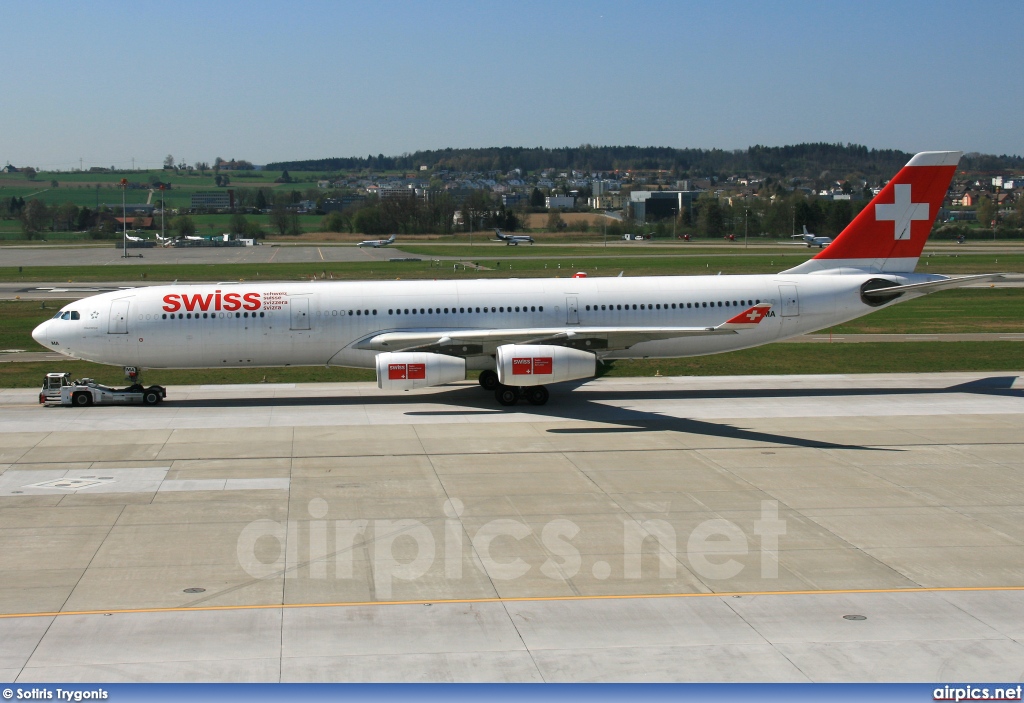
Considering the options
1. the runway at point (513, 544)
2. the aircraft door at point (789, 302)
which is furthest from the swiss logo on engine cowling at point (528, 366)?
the aircraft door at point (789, 302)

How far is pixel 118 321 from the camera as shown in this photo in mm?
29672

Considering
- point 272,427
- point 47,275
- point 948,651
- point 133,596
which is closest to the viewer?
point 948,651

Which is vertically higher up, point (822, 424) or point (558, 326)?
point (558, 326)

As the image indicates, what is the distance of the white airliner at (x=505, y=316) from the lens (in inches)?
1151

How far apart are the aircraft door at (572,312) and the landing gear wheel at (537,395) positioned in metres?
2.55

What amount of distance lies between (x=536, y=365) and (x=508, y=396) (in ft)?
7.17

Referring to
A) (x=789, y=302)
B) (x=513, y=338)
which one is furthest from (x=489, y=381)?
(x=789, y=302)

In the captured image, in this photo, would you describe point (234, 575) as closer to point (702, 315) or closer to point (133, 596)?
point (133, 596)

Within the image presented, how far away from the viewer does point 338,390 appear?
32938 millimetres

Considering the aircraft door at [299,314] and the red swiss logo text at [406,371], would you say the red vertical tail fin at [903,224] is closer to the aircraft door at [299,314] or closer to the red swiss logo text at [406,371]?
the red swiss logo text at [406,371]

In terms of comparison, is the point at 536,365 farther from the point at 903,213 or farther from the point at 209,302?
the point at 903,213

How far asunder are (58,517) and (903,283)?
26.6m

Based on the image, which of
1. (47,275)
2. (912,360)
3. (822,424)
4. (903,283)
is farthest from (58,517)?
(47,275)

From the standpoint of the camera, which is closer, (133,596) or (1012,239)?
(133,596)
